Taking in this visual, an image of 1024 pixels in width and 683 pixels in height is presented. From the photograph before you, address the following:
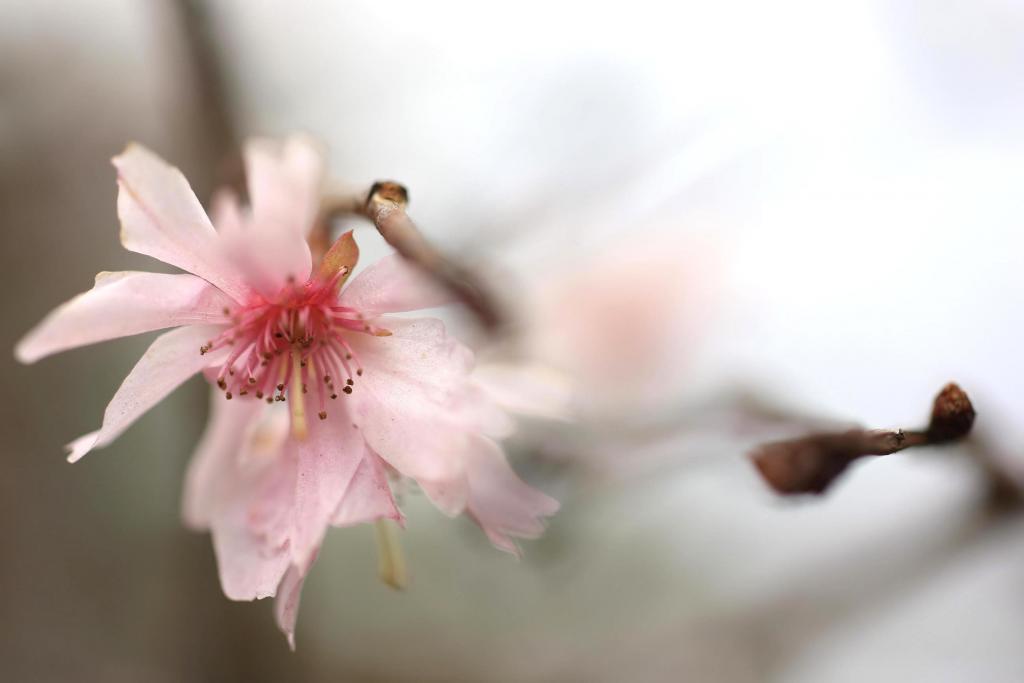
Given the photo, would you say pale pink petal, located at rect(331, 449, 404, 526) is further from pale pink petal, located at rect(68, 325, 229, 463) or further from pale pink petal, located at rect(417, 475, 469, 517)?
pale pink petal, located at rect(68, 325, 229, 463)

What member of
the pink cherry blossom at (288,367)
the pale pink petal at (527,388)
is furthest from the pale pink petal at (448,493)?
the pale pink petal at (527,388)

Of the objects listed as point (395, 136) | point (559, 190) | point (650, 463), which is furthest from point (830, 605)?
point (395, 136)

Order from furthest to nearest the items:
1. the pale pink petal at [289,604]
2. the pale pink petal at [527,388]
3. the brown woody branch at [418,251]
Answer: the pale pink petal at [527,388] → the pale pink petal at [289,604] → the brown woody branch at [418,251]

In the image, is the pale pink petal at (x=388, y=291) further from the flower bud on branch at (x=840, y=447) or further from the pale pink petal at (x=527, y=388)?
the flower bud on branch at (x=840, y=447)

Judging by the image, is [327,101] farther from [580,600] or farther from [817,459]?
[817,459]

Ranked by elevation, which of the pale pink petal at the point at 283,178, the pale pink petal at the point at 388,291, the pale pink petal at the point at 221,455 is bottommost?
the pale pink petal at the point at 221,455

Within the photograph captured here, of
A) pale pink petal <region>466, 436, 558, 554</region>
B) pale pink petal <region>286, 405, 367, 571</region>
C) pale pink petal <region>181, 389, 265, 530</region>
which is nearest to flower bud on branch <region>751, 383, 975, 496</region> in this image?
pale pink petal <region>466, 436, 558, 554</region>

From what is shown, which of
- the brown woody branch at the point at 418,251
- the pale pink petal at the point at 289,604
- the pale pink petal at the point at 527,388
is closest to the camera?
the brown woody branch at the point at 418,251
